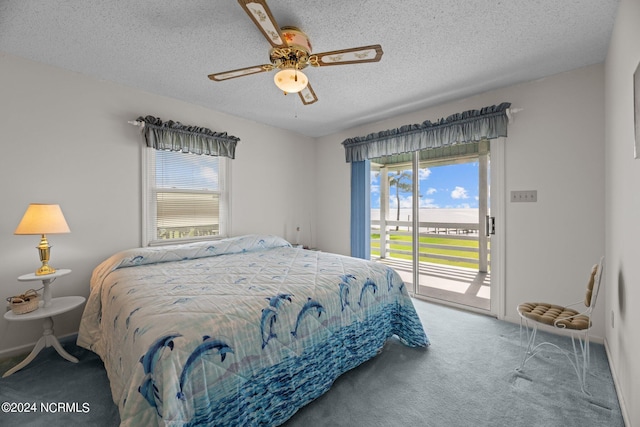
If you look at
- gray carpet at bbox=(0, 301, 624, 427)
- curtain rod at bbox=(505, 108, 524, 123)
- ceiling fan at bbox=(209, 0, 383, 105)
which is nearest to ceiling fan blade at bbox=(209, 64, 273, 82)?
ceiling fan at bbox=(209, 0, 383, 105)

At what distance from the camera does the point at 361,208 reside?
4.23 m

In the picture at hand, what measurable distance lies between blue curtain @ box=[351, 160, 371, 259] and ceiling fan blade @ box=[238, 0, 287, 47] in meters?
2.60

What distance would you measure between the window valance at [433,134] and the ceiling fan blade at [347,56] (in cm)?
177

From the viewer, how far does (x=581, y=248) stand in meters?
2.52

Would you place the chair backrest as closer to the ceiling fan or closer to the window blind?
the ceiling fan

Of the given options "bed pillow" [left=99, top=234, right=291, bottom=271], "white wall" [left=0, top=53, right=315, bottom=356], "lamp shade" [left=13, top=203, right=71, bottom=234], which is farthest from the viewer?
"bed pillow" [left=99, top=234, right=291, bottom=271]

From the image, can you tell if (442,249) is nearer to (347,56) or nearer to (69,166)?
(347,56)

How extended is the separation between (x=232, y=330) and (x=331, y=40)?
2.10m

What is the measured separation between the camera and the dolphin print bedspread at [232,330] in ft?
3.81

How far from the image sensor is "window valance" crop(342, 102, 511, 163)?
288 centimetres

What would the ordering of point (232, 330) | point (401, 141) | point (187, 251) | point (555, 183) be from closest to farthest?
point (232, 330) < point (555, 183) < point (187, 251) < point (401, 141)

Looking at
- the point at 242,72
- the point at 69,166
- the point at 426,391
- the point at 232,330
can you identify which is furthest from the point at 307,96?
the point at 426,391

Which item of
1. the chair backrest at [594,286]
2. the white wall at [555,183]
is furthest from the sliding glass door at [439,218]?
the chair backrest at [594,286]

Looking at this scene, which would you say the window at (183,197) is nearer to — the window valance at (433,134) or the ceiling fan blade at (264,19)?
the window valance at (433,134)
